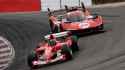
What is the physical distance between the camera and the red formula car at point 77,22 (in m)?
20.5

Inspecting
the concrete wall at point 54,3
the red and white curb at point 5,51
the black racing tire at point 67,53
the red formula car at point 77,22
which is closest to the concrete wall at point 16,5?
the concrete wall at point 54,3

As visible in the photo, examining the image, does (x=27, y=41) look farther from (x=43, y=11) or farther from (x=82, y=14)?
(x=43, y=11)

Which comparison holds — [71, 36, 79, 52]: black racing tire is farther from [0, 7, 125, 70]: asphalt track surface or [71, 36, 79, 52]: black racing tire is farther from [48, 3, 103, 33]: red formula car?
[48, 3, 103, 33]: red formula car

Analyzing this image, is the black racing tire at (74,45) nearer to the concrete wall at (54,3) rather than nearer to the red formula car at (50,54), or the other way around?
the red formula car at (50,54)

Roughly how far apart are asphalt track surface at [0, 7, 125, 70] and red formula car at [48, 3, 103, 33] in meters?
0.43

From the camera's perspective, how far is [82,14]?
21.5 meters

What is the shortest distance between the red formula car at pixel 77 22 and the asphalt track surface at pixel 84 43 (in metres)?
0.43

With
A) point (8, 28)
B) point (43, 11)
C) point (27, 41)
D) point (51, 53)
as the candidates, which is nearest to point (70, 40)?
point (51, 53)

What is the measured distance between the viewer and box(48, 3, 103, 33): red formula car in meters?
20.5

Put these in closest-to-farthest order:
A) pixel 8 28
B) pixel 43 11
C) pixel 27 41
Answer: pixel 27 41 → pixel 8 28 → pixel 43 11

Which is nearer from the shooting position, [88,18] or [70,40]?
[70,40]

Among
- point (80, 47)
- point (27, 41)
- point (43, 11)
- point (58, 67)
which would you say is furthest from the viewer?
point (43, 11)

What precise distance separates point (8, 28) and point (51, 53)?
10.8 metres

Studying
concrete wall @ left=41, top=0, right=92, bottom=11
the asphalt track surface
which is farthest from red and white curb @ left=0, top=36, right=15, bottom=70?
concrete wall @ left=41, top=0, right=92, bottom=11
